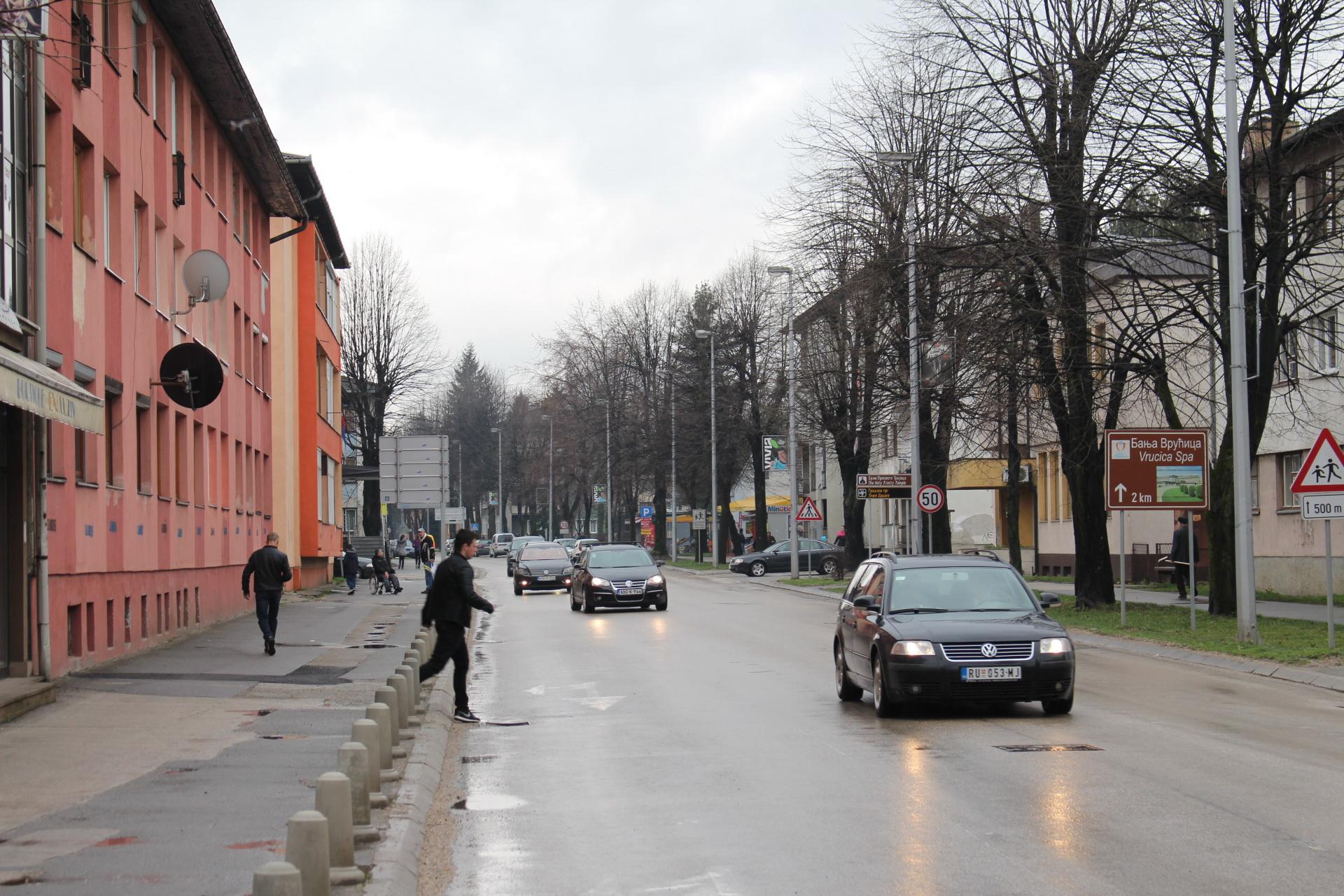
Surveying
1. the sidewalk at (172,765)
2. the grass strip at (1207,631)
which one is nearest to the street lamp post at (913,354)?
the grass strip at (1207,631)

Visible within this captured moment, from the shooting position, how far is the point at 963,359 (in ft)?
93.1

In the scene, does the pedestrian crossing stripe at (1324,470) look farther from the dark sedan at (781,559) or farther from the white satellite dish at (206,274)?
the dark sedan at (781,559)

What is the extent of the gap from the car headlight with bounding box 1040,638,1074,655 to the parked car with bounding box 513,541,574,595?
3153 cm

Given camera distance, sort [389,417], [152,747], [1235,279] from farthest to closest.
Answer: [389,417] → [1235,279] → [152,747]

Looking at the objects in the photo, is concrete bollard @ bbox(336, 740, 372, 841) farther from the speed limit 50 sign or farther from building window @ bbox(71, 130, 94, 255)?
the speed limit 50 sign

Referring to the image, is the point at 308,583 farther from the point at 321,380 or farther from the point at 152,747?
the point at 152,747

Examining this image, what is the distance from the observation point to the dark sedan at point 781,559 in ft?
A: 196

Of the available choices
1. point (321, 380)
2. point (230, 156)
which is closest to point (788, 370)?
point (321, 380)

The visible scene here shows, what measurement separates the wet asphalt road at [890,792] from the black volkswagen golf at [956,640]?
32cm

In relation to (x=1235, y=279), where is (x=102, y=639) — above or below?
below

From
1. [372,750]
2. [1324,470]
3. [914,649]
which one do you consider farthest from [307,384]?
[372,750]

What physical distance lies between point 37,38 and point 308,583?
41.4m

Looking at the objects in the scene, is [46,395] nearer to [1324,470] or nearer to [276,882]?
[276,882]

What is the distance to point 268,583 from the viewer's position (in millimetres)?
21734
